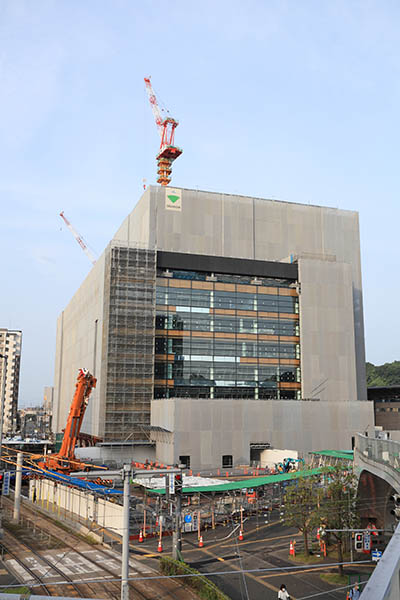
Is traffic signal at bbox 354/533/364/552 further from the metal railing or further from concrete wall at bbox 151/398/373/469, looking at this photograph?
concrete wall at bbox 151/398/373/469

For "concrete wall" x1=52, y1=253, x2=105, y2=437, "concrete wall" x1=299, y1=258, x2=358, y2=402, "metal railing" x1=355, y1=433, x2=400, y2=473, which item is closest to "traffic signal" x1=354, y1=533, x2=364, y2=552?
"metal railing" x1=355, y1=433, x2=400, y2=473

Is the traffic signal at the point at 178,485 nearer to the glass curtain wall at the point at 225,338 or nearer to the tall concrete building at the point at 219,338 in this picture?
the tall concrete building at the point at 219,338

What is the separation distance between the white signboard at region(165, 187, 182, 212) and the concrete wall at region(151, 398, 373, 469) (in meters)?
37.5

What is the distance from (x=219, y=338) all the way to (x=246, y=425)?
15.5 m

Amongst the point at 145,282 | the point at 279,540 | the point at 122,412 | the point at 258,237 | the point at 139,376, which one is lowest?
the point at 279,540

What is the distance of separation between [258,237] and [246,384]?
3100cm

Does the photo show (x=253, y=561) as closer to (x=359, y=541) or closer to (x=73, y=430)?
(x=359, y=541)

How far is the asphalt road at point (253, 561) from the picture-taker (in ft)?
87.4

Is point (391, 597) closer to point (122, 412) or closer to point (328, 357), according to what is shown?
point (122, 412)

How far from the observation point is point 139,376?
275 feet

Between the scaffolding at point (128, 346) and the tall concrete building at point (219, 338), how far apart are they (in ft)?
0.55

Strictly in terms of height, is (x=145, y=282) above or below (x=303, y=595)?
above

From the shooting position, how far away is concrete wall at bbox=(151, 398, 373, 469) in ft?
253

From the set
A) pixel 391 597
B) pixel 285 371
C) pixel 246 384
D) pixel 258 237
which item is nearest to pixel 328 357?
pixel 285 371
